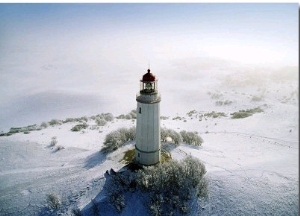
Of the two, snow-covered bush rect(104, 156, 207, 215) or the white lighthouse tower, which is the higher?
the white lighthouse tower

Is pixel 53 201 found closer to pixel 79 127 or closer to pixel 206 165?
pixel 206 165

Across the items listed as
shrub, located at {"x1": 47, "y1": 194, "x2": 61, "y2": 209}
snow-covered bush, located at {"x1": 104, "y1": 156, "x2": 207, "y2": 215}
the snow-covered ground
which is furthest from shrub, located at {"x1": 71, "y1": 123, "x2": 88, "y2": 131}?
snow-covered bush, located at {"x1": 104, "y1": 156, "x2": 207, "y2": 215}

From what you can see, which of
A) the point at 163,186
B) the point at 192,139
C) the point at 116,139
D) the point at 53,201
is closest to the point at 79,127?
the point at 116,139

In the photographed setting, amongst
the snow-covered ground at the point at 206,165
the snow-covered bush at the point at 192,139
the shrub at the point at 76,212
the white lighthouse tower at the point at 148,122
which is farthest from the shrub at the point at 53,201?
the snow-covered bush at the point at 192,139

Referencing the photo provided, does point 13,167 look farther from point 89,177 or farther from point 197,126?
point 197,126

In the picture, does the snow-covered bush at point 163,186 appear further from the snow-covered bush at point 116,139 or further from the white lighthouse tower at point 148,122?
the snow-covered bush at point 116,139

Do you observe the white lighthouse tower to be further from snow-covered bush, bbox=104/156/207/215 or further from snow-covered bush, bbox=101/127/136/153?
snow-covered bush, bbox=101/127/136/153
